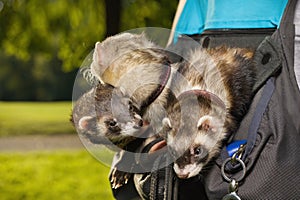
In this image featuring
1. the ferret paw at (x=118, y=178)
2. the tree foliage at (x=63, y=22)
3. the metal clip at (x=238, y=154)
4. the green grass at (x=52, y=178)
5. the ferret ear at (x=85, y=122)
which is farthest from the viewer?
the tree foliage at (x=63, y=22)

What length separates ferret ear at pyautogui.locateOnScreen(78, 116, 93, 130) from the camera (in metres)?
1.60

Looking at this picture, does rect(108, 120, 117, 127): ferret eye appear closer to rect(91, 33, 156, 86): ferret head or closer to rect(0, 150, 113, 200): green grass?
rect(91, 33, 156, 86): ferret head

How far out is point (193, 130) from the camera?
1.53 metres

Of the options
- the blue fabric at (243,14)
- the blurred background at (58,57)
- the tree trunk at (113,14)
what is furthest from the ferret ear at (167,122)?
the tree trunk at (113,14)

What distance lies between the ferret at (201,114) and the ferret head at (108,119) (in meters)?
0.08

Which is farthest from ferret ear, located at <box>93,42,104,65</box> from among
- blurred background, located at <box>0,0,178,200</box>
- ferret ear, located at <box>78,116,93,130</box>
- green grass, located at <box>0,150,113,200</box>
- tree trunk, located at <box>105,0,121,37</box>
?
tree trunk, located at <box>105,0,121,37</box>

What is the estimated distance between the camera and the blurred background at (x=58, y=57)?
6.49 meters

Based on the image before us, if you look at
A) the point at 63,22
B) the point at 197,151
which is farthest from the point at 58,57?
the point at 197,151

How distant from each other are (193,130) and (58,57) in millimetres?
10895

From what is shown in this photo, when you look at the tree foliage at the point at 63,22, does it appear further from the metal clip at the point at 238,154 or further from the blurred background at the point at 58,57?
the metal clip at the point at 238,154

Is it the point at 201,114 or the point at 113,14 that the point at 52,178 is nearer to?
the point at 113,14

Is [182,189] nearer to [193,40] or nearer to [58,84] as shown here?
[193,40]

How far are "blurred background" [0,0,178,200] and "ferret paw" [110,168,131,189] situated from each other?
3.83 ft

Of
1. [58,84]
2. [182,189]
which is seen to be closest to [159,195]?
[182,189]
